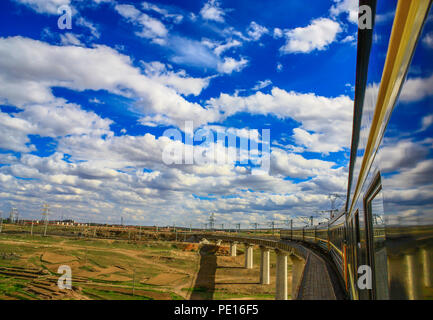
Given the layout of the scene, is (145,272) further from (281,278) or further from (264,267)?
(281,278)

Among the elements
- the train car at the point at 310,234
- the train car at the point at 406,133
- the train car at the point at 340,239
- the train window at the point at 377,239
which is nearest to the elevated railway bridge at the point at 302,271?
the train car at the point at 340,239

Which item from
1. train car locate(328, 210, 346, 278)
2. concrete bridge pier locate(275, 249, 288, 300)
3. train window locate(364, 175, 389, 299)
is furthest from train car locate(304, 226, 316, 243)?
train window locate(364, 175, 389, 299)

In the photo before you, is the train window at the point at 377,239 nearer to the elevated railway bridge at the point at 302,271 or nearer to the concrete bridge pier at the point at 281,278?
the elevated railway bridge at the point at 302,271

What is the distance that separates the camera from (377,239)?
10.1 feet

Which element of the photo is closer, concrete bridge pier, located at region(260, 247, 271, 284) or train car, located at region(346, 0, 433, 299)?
train car, located at region(346, 0, 433, 299)

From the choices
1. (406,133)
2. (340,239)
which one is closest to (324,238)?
(340,239)

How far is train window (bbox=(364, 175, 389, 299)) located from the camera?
2680mm

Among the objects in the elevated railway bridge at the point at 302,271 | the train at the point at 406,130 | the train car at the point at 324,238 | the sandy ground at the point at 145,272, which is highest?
the train at the point at 406,130

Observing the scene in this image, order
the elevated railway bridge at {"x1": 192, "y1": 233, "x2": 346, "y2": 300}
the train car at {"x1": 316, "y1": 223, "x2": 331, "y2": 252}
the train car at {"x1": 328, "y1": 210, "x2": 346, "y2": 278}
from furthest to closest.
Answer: the train car at {"x1": 316, "y1": 223, "x2": 331, "y2": 252}
the train car at {"x1": 328, "y1": 210, "x2": 346, "y2": 278}
the elevated railway bridge at {"x1": 192, "y1": 233, "x2": 346, "y2": 300}

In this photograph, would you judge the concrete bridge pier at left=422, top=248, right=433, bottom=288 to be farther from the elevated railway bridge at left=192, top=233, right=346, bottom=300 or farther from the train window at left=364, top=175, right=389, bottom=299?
the elevated railway bridge at left=192, top=233, right=346, bottom=300

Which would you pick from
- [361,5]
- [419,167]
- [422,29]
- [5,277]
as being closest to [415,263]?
[419,167]

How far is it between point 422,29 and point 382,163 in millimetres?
1035

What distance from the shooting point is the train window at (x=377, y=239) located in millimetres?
2680
